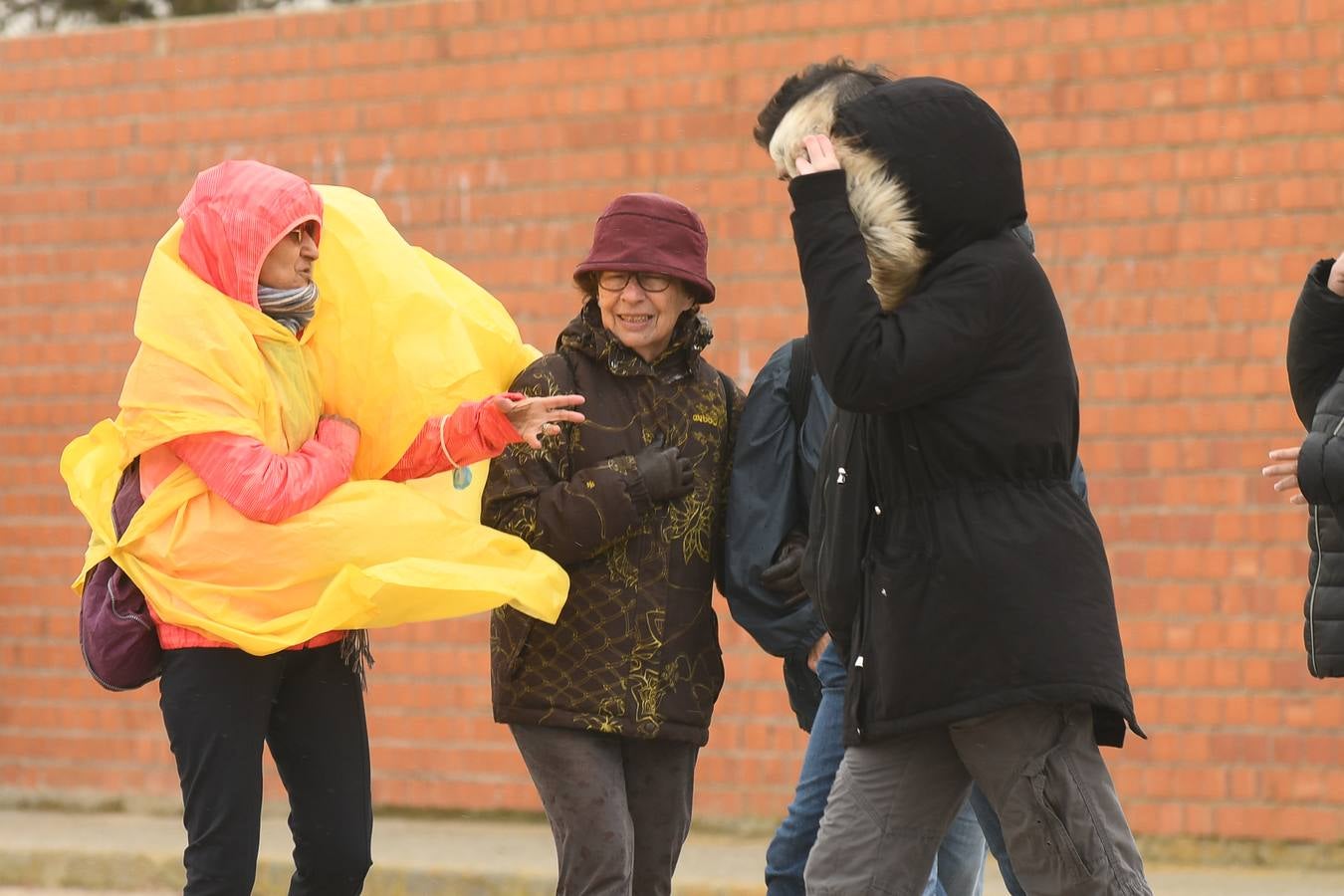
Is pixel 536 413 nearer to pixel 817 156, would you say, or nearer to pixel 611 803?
pixel 611 803

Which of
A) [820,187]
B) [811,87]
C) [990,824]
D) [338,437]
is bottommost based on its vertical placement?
[990,824]

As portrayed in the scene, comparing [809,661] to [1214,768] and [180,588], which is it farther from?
[1214,768]

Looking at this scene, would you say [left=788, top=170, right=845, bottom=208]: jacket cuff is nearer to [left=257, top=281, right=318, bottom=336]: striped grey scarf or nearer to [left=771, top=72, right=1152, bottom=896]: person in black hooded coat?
[left=771, top=72, right=1152, bottom=896]: person in black hooded coat

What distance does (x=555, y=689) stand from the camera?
4.21 m

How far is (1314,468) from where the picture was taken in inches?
152

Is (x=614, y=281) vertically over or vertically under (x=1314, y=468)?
over

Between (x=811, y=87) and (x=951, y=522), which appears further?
(x=811, y=87)

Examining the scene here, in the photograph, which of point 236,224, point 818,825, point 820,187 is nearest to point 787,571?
point 818,825

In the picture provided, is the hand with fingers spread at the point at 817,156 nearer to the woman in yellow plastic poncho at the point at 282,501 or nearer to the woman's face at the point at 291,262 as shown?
the woman in yellow plastic poncho at the point at 282,501

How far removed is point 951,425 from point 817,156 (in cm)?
52

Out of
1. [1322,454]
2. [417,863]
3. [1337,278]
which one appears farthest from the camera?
[417,863]

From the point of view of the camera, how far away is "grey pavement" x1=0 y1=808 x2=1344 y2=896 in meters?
6.30

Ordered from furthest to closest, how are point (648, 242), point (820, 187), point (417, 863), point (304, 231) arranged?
point (417, 863) → point (648, 242) → point (304, 231) → point (820, 187)

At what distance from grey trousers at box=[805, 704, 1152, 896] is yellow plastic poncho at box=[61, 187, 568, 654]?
88 centimetres
